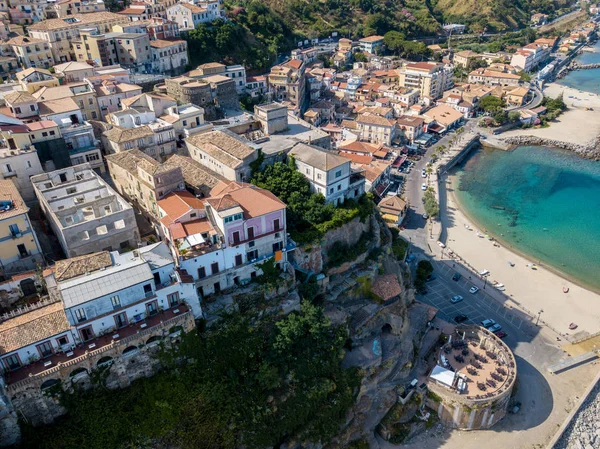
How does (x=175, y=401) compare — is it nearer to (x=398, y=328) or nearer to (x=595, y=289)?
(x=398, y=328)

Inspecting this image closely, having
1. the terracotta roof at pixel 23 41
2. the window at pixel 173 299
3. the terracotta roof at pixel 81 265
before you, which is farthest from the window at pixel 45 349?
the terracotta roof at pixel 23 41

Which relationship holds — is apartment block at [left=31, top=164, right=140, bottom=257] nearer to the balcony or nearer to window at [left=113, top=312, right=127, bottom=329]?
window at [left=113, top=312, right=127, bottom=329]

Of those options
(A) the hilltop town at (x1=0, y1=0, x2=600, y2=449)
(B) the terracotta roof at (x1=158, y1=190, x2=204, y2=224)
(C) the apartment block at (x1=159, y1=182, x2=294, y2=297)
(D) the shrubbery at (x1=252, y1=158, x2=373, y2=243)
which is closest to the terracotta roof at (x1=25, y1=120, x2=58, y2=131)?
(A) the hilltop town at (x1=0, y1=0, x2=600, y2=449)

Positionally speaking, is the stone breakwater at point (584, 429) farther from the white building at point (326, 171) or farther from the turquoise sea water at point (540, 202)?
the white building at point (326, 171)

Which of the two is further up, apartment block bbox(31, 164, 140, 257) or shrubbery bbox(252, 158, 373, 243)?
apartment block bbox(31, 164, 140, 257)

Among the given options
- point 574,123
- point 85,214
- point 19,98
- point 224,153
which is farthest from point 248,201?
point 574,123
